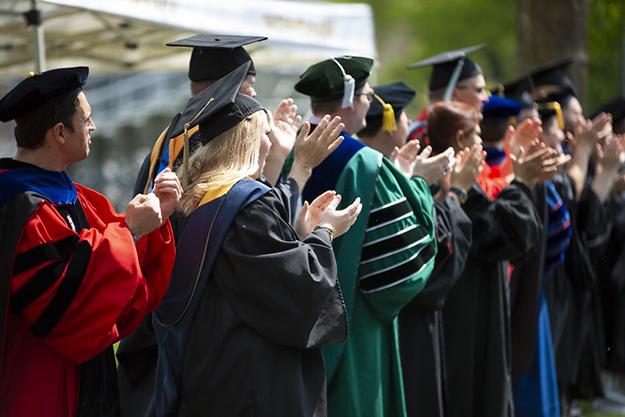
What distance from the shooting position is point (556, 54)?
10.4 meters

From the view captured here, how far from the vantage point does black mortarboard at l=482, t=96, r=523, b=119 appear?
590 centimetres

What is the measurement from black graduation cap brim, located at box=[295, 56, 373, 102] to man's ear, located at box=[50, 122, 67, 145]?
1498mm

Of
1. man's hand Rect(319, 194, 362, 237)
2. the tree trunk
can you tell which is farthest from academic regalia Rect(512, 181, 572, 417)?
the tree trunk

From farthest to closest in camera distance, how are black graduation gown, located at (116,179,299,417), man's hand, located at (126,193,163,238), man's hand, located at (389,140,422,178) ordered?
man's hand, located at (389,140,422,178), black graduation gown, located at (116,179,299,417), man's hand, located at (126,193,163,238)

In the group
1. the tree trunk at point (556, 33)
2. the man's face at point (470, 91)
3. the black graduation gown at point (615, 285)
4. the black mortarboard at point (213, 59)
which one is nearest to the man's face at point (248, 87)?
the black mortarboard at point (213, 59)

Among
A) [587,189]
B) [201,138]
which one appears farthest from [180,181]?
[587,189]

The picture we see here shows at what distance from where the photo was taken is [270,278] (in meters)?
3.27

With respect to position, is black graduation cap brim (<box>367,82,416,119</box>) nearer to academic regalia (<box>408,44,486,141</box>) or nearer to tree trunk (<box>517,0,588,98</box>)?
academic regalia (<box>408,44,486,141</box>)

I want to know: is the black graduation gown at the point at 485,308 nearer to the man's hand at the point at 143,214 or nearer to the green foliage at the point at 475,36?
the man's hand at the point at 143,214

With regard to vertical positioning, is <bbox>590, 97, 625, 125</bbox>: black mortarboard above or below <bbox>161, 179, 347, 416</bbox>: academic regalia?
below

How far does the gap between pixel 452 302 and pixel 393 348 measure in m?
1.08

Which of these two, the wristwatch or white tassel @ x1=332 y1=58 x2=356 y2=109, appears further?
the wristwatch

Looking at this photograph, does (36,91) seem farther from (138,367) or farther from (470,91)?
(470,91)

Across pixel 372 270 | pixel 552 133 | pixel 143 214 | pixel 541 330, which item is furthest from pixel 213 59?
pixel 552 133
